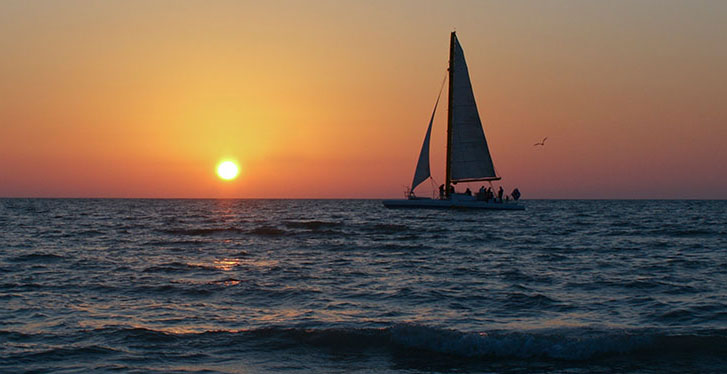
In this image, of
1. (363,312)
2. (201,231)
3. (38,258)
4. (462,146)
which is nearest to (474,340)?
(363,312)

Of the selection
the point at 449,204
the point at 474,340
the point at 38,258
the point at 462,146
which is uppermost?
the point at 462,146

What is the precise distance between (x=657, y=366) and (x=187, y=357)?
744cm

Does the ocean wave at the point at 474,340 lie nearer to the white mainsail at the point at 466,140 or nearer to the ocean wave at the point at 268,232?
the ocean wave at the point at 268,232

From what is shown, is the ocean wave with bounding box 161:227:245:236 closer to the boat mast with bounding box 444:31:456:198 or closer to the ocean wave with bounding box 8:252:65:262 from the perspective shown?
the ocean wave with bounding box 8:252:65:262

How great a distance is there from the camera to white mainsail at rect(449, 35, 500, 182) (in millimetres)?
69312

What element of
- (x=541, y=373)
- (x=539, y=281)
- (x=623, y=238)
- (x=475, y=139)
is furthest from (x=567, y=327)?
(x=475, y=139)

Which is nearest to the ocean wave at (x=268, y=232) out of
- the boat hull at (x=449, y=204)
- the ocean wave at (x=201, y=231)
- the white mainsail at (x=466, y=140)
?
the ocean wave at (x=201, y=231)

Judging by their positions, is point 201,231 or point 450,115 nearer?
point 201,231

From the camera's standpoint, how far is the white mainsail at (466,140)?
227ft

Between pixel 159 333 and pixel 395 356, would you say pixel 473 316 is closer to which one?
pixel 395 356

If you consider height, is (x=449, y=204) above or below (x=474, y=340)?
above

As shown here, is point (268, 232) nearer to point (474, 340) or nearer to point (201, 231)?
point (201, 231)

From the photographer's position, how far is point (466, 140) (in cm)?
6919

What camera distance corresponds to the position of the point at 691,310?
14.3 meters
